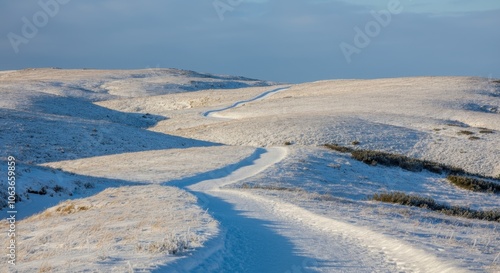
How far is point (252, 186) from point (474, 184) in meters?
16.9

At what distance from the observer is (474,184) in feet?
127

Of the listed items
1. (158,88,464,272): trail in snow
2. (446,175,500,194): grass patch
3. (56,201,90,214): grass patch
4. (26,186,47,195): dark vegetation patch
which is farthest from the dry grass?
(446,175,500,194): grass patch

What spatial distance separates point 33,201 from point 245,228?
1429 centimetres

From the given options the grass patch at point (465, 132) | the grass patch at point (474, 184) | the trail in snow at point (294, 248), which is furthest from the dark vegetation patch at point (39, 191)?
the grass patch at point (465, 132)

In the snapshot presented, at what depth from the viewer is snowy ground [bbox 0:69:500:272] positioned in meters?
12.8

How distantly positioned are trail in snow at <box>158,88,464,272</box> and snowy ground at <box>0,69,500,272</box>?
0.05 metres

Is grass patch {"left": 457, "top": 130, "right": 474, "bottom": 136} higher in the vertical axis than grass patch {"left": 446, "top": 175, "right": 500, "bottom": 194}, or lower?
higher

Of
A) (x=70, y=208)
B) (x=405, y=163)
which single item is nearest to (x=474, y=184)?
(x=405, y=163)

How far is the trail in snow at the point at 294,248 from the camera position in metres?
12.0

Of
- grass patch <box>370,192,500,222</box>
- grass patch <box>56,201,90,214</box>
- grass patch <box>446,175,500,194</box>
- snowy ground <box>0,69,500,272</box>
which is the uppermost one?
snowy ground <box>0,69,500,272</box>

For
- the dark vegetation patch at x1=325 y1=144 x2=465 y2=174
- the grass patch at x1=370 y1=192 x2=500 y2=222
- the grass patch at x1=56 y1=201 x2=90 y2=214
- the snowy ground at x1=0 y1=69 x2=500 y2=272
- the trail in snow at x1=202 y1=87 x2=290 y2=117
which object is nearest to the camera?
the snowy ground at x1=0 y1=69 x2=500 y2=272

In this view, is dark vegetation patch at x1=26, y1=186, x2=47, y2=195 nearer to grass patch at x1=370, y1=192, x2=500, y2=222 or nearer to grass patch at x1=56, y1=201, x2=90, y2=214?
Result: grass patch at x1=56, y1=201, x2=90, y2=214

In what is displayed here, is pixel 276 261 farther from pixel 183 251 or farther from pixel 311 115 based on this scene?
pixel 311 115

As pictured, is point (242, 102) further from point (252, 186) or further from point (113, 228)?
point (113, 228)
